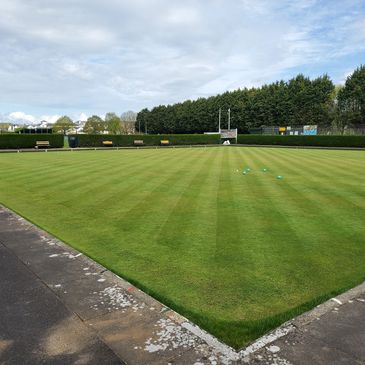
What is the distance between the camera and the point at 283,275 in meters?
4.72

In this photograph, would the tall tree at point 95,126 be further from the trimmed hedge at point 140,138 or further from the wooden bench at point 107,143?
the wooden bench at point 107,143

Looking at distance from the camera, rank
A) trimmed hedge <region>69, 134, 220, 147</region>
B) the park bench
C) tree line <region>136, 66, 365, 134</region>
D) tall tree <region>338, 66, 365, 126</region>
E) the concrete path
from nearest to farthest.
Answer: the concrete path → trimmed hedge <region>69, 134, 220, 147</region> → the park bench → tall tree <region>338, 66, 365, 126</region> → tree line <region>136, 66, 365, 134</region>

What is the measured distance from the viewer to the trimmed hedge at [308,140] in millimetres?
41656

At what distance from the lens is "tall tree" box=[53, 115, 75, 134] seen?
129512mm

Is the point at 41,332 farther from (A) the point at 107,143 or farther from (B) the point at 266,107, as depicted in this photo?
(B) the point at 266,107

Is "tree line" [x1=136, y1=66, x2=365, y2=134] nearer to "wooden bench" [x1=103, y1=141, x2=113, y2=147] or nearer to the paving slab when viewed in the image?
"wooden bench" [x1=103, y1=141, x2=113, y2=147]

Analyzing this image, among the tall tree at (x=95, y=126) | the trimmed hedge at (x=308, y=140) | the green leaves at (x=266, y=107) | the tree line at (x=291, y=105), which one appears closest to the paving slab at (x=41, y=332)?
the trimmed hedge at (x=308, y=140)

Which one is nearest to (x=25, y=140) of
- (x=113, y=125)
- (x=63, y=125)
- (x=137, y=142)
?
(x=137, y=142)

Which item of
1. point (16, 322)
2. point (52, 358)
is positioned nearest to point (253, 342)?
point (52, 358)

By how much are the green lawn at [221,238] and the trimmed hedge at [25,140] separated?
1056 inches

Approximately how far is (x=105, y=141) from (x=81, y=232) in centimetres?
3986

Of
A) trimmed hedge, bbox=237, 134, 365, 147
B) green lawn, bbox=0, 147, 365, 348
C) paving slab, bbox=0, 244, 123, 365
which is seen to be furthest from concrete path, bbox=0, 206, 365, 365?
trimmed hedge, bbox=237, 134, 365, 147

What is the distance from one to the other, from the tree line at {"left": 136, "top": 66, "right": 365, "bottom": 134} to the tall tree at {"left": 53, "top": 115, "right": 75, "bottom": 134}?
56675 millimetres

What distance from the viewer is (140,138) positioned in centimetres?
4894
